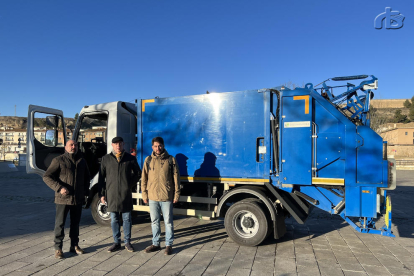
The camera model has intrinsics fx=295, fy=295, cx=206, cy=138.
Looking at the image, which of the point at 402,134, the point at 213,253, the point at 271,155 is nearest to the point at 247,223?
the point at 213,253

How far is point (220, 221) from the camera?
23.8 ft

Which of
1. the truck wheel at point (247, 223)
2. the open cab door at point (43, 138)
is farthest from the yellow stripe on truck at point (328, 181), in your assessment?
the open cab door at point (43, 138)

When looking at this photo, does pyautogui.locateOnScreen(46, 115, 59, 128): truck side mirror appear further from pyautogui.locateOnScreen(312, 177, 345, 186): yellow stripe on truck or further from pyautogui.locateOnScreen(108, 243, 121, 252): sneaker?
pyautogui.locateOnScreen(312, 177, 345, 186): yellow stripe on truck

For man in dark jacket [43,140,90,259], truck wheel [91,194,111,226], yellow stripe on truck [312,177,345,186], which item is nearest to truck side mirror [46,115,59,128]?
truck wheel [91,194,111,226]

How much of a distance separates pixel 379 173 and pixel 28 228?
23.3 ft

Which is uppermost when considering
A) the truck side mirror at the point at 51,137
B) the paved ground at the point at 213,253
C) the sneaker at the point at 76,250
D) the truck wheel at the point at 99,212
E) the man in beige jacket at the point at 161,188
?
the truck side mirror at the point at 51,137

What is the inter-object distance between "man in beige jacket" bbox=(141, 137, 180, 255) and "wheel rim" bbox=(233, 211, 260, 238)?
1.20m

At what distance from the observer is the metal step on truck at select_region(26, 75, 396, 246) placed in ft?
15.4

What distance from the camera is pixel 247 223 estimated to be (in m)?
5.25

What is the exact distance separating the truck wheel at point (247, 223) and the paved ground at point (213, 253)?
17 centimetres

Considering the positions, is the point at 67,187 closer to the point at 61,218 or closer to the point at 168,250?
the point at 61,218

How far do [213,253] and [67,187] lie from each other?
258 centimetres

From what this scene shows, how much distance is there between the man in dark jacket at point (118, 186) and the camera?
4.85 meters

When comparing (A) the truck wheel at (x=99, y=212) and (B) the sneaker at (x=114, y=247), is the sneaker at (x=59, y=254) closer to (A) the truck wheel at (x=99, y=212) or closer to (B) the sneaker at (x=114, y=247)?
(B) the sneaker at (x=114, y=247)
